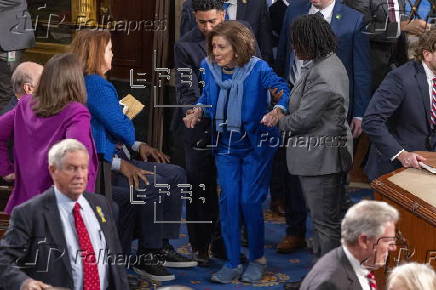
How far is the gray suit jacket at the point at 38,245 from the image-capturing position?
191 inches

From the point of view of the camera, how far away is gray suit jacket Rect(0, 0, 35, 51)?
7.56m

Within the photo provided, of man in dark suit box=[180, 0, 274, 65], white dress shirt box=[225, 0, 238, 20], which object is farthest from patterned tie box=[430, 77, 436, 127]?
white dress shirt box=[225, 0, 238, 20]

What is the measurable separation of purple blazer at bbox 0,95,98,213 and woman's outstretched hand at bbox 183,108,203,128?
3.41 ft

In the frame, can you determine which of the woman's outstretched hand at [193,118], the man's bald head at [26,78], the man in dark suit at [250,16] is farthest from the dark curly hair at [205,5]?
the man's bald head at [26,78]

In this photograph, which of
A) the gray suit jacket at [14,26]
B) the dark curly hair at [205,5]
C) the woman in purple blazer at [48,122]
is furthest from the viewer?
the gray suit jacket at [14,26]

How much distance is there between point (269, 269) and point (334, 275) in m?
2.53

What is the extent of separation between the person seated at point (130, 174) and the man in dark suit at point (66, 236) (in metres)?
1.14

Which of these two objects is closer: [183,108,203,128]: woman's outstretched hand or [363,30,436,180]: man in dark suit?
[363,30,436,180]: man in dark suit

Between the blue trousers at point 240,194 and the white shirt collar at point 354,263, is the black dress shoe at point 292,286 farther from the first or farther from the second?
the white shirt collar at point 354,263

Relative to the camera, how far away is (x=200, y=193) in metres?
7.05

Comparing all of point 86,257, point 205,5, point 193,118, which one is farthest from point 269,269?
point 86,257

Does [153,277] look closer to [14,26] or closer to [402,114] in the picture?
[402,114]


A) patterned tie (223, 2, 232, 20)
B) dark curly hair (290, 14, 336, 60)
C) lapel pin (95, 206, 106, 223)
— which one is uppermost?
patterned tie (223, 2, 232, 20)

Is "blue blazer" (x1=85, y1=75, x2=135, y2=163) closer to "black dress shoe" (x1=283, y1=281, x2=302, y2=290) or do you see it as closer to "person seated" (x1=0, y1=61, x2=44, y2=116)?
"person seated" (x1=0, y1=61, x2=44, y2=116)
